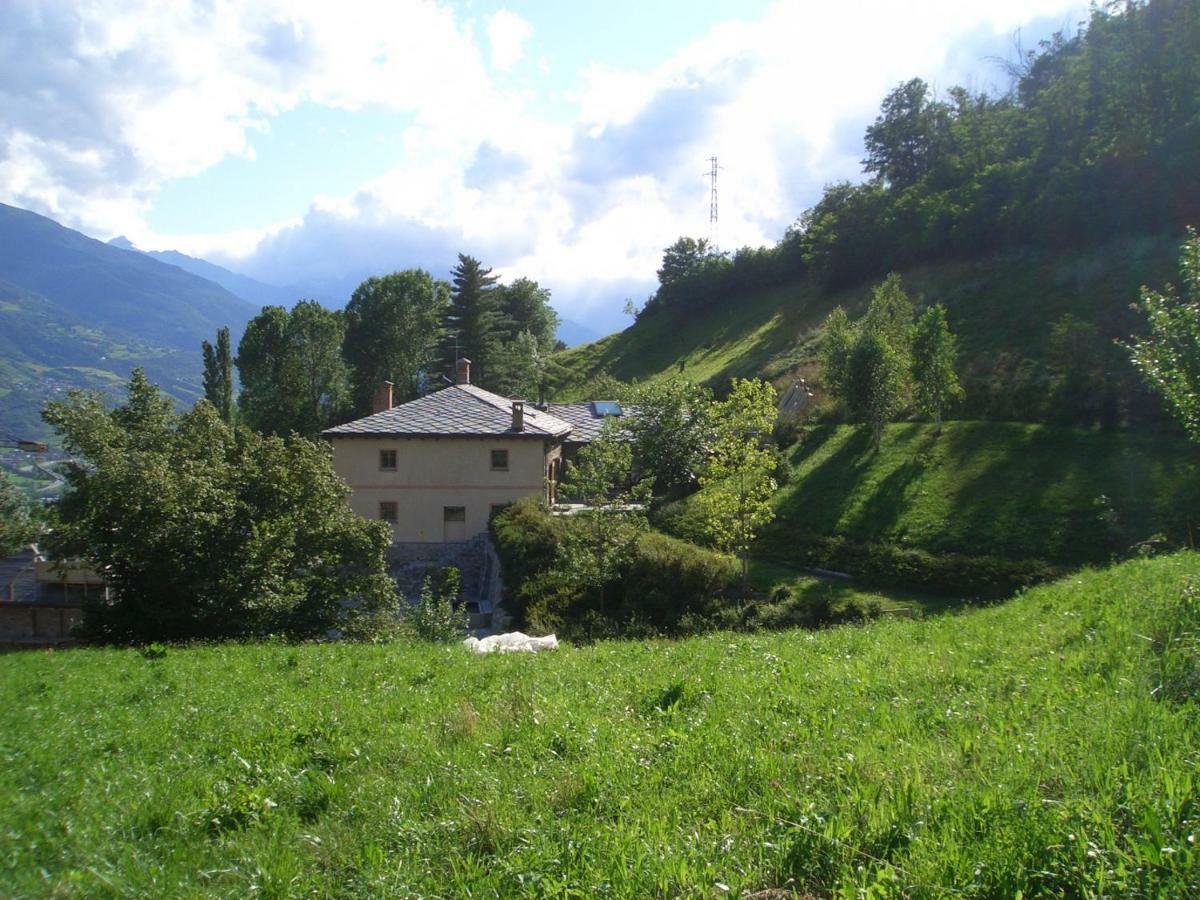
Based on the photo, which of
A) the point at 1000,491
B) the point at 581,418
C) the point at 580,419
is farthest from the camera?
the point at 581,418

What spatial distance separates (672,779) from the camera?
5227 millimetres

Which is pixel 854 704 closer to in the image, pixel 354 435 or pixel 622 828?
pixel 622 828

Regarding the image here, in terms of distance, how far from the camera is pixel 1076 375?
29.0m

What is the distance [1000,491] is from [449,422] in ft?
75.9

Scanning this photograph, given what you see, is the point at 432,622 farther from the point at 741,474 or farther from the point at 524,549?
the point at 741,474

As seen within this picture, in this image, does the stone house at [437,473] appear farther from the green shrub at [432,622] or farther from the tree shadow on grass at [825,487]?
the green shrub at [432,622]

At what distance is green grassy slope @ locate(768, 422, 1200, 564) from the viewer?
21594 mm

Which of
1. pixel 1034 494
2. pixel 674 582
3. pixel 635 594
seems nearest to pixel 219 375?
pixel 635 594

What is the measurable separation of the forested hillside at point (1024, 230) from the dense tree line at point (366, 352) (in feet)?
24.4

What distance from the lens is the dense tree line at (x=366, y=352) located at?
64438mm

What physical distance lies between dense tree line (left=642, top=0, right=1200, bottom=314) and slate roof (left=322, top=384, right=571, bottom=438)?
28743 mm

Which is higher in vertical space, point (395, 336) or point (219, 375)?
point (395, 336)

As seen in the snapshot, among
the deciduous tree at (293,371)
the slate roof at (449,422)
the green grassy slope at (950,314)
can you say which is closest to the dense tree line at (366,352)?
the deciduous tree at (293,371)

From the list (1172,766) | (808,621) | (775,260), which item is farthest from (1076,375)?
(775,260)
